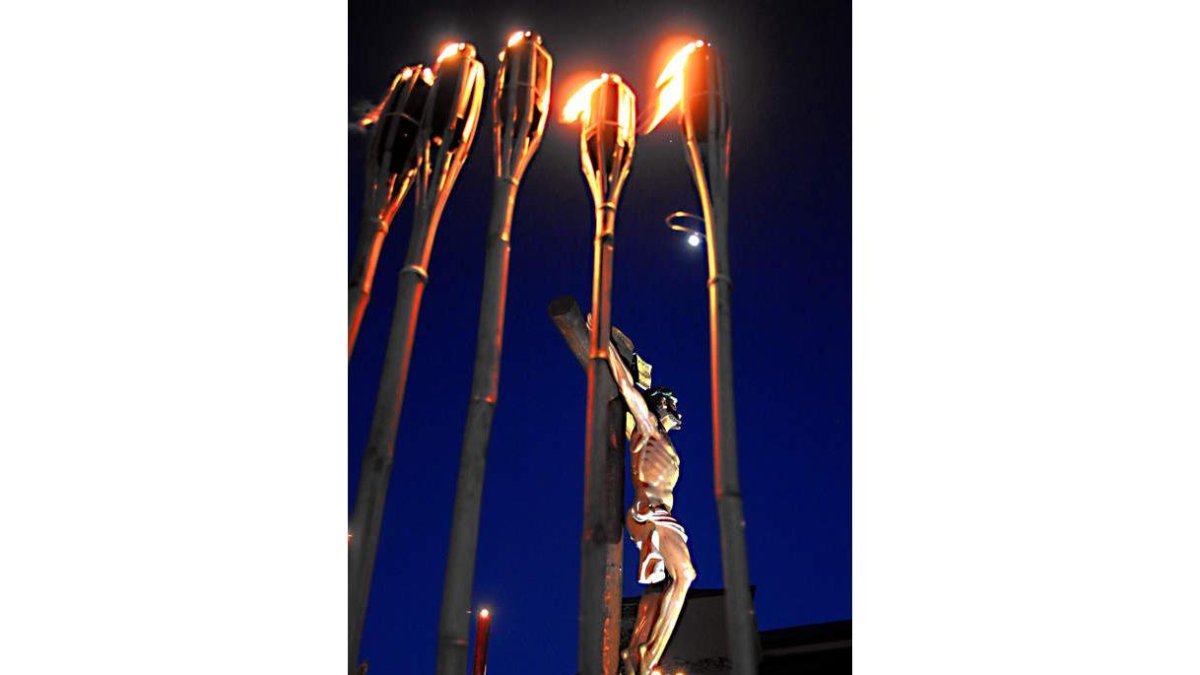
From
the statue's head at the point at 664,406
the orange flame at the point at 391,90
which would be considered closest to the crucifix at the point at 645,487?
the statue's head at the point at 664,406

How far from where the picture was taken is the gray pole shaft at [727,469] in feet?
6.20

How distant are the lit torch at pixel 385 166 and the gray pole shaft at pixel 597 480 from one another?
469 mm

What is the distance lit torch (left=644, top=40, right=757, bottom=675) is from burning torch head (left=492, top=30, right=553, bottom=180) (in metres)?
0.35

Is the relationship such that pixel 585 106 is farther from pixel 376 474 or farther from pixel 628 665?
pixel 628 665

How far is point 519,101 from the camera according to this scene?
2.28 m

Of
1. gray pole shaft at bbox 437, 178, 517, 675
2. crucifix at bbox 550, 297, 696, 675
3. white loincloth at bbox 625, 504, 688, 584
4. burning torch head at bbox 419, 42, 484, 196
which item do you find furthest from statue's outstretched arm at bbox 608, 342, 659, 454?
burning torch head at bbox 419, 42, 484, 196

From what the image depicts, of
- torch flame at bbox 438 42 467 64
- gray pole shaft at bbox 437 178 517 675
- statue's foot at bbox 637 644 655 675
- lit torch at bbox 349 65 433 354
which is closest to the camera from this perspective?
gray pole shaft at bbox 437 178 517 675

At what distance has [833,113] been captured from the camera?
3012mm

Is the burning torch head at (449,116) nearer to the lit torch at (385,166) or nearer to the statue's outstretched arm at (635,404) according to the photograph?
the lit torch at (385,166)

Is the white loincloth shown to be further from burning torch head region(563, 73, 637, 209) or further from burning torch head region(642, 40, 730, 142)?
burning torch head region(642, 40, 730, 142)

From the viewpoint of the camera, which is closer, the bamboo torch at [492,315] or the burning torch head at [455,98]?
the bamboo torch at [492,315]

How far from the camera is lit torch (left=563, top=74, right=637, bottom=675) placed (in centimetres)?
201

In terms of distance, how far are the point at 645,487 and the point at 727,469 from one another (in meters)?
0.71
